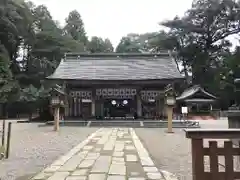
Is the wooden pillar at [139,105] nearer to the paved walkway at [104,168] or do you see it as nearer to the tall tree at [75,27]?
the paved walkway at [104,168]

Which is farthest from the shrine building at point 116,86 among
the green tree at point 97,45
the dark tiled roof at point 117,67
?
the green tree at point 97,45

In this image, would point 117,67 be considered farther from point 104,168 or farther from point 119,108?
point 104,168

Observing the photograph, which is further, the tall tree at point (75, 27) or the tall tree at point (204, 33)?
the tall tree at point (75, 27)

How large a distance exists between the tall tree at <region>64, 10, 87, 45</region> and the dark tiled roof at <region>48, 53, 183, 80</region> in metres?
25.9

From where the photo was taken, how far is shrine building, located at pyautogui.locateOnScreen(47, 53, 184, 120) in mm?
25203

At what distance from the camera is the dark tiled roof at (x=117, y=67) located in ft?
84.0

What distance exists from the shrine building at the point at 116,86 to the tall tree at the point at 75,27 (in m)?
27.3

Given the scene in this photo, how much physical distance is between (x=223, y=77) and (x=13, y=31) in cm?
2669

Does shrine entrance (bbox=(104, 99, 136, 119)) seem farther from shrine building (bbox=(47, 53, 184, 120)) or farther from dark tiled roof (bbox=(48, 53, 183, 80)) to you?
dark tiled roof (bbox=(48, 53, 183, 80))

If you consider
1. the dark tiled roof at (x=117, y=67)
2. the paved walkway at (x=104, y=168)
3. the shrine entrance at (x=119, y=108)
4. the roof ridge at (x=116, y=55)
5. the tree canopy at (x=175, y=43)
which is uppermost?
the tree canopy at (x=175, y=43)

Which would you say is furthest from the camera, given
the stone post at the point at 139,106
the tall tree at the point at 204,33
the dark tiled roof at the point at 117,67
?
the tall tree at the point at 204,33

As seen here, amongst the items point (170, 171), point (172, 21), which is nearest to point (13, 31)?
point (172, 21)

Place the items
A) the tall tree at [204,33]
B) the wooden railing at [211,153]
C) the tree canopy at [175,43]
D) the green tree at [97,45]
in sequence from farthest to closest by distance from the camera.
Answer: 1. the green tree at [97,45]
2. the tall tree at [204,33]
3. the tree canopy at [175,43]
4. the wooden railing at [211,153]

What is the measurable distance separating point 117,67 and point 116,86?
2639 millimetres
